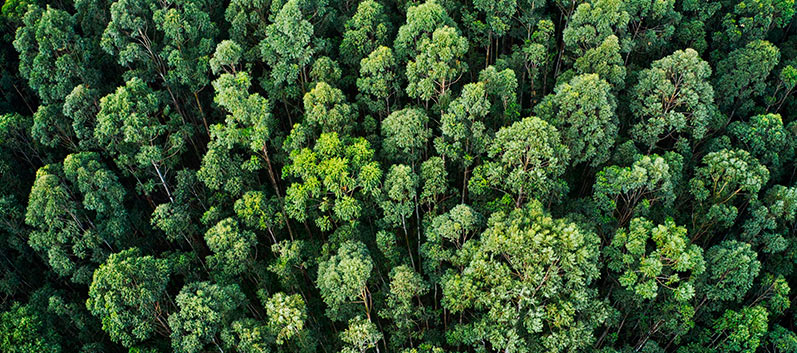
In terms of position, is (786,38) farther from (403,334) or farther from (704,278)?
(403,334)

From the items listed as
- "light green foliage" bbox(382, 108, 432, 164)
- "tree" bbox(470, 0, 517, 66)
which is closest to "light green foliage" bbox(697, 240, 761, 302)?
"light green foliage" bbox(382, 108, 432, 164)

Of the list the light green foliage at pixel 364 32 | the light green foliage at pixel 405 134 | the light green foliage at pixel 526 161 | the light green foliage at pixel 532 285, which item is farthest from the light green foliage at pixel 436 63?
the light green foliage at pixel 532 285

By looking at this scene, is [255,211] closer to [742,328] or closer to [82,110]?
[82,110]

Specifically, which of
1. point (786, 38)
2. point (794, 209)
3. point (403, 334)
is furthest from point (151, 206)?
point (786, 38)

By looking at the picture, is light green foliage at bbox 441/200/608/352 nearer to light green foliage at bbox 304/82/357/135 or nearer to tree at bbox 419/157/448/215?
tree at bbox 419/157/448/215

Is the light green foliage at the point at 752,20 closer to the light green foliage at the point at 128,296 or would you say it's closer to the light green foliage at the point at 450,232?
the light green foliage at the point at 450,232
